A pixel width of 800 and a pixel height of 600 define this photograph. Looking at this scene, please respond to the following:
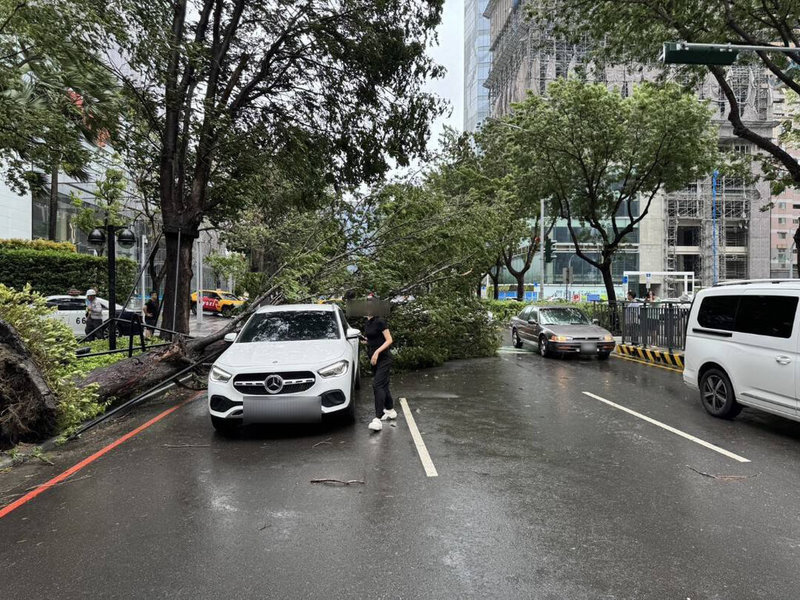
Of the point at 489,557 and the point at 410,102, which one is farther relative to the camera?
the point at 410,102

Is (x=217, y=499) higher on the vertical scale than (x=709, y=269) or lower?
lower

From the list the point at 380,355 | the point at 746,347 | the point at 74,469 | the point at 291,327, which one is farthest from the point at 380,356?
the point at 746,347

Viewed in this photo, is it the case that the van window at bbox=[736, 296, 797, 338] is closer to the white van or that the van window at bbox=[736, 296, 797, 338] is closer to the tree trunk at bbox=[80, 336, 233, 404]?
the white van

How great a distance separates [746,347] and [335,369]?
5453 millimetres

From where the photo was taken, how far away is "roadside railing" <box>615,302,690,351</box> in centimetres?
1423

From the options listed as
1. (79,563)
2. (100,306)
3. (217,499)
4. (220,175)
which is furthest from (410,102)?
(79,563)

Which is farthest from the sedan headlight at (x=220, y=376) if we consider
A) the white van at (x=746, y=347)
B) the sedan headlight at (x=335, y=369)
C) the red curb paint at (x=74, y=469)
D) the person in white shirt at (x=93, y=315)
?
the person in white shirt at (x=93, y=315)

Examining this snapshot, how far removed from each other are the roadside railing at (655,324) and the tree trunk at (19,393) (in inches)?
516

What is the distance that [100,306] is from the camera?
14.2 meters

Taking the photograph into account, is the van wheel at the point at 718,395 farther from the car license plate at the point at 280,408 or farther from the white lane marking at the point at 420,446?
the car license plate at the point at 280,408

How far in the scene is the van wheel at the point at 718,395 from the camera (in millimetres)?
7453

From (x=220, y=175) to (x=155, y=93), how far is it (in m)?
2.49

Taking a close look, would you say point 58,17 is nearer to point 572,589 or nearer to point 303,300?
point 303,300

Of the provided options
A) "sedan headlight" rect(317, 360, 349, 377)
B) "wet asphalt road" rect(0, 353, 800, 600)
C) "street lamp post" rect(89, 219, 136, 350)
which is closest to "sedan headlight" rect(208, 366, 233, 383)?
"wet asphalt road" rect(0, 353, 800, 600)
